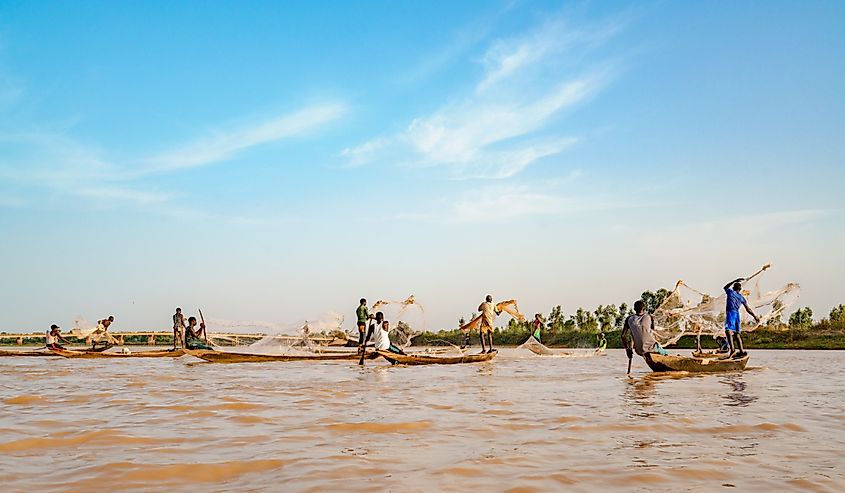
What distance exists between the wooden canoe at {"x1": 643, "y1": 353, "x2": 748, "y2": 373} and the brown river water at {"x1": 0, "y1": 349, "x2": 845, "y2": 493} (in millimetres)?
1452

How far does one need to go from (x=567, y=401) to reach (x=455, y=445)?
363cm

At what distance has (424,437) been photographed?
19.1 feet

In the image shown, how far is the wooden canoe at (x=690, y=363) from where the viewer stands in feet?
41.0

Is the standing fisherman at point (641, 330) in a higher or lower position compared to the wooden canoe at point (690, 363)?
higher

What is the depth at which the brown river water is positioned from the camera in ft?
13.7

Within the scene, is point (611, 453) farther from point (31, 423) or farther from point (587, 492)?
point (31, 423)

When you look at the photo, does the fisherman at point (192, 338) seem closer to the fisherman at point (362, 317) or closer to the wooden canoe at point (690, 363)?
the fisherman at point (362, 317)

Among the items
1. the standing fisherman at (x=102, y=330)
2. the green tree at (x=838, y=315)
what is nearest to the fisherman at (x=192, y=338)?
the standing fisherman at (x=102, y=330)

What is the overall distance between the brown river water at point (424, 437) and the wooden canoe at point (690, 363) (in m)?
1.45

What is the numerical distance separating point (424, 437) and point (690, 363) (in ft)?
29.7

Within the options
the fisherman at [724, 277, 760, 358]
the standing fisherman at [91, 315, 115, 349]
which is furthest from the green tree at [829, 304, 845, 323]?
the standing fisherman at [91, 315, 115, 349]

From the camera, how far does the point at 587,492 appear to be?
388 cm

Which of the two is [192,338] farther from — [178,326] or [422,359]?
[422,359]

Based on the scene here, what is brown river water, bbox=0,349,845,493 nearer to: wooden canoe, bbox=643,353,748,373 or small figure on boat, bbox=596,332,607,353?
wooden canoe, bbox=643,353,748,373
